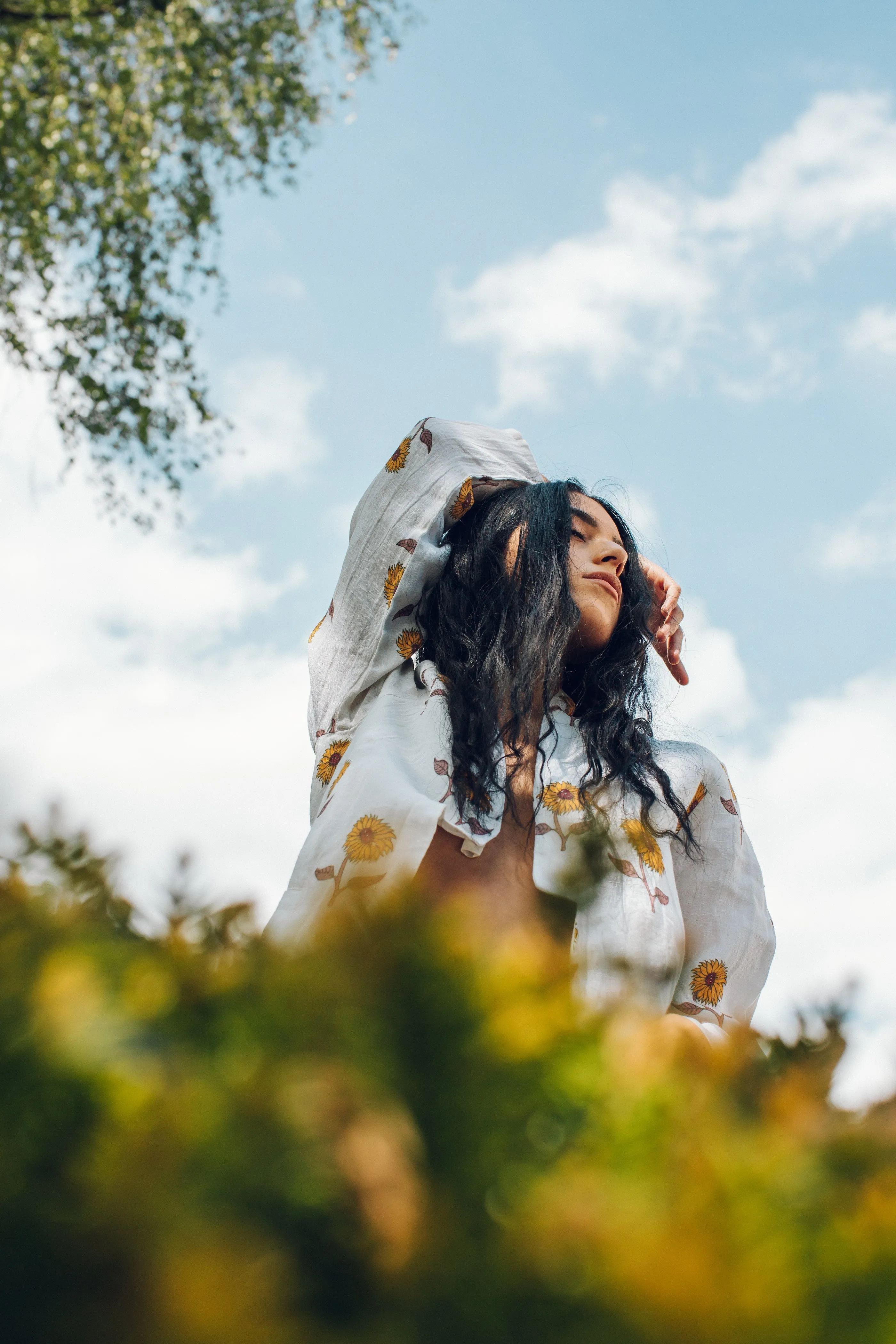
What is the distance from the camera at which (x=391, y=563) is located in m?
2.01

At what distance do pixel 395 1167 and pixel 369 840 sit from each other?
133 cm

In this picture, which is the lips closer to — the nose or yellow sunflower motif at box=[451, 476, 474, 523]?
the nose

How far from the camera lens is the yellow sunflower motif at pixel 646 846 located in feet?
5.41

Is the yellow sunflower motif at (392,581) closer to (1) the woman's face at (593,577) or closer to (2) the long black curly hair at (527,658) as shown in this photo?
(2) the long black curly hair at (527,658)

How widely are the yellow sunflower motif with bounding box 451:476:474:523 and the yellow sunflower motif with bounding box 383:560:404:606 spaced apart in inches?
6.9

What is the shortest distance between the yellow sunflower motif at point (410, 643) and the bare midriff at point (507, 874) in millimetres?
350

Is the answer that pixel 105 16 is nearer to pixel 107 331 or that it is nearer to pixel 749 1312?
pixel 107 331

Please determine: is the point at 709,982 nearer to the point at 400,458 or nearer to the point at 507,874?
the point at 507,874

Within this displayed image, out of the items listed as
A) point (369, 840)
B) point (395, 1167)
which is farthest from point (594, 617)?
point (395, 1167)

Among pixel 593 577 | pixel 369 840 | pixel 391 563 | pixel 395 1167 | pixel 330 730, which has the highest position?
pixel 593 577

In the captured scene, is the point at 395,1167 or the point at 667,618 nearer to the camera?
the point at 395,1167

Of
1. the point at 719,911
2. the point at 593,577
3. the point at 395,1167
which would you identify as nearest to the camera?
the point at 395,1167

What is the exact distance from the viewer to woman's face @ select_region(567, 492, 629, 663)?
6.66 feet

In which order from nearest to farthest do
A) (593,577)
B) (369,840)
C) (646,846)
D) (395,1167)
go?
(395,1167), (369,840), (646,846), (593,577)
